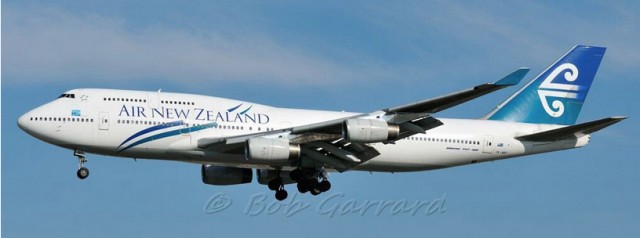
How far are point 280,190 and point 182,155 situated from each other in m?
6.47

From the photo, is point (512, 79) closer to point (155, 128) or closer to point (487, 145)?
point (487, 145)

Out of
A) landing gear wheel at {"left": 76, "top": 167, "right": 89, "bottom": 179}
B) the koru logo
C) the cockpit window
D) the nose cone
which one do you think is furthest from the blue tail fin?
the nose cone

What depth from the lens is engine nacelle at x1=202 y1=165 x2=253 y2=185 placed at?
2048 inches

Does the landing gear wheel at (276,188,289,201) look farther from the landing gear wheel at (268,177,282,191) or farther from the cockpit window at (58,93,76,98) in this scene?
the cockpit window at (58,93,76,98)

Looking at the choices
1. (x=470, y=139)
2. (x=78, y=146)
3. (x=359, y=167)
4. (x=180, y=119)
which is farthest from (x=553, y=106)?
(x=78, y=146)

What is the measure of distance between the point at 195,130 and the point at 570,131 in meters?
15.2

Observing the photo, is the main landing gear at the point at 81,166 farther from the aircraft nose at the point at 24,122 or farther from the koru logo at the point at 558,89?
the koru logo at the point at 558,89

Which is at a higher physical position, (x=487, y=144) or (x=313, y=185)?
(x=487, y=144)

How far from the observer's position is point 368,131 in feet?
143

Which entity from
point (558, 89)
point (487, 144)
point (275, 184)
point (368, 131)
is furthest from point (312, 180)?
point (558, 89)

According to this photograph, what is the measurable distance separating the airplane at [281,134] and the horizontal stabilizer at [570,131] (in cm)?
4

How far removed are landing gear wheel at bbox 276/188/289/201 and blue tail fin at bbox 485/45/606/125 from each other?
373 inches

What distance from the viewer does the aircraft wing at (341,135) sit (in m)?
42.4

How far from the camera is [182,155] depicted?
46250mm
